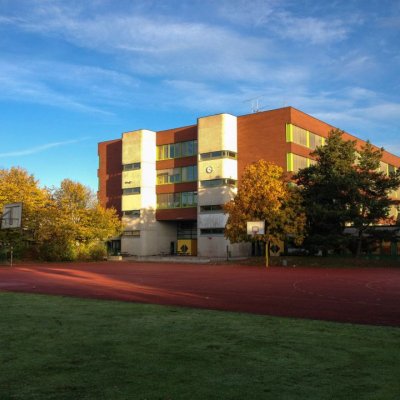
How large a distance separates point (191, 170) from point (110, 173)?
603 inches

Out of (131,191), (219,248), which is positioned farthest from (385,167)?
(131,191)

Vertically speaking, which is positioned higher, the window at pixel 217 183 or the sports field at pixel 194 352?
the window at pixel 217 183

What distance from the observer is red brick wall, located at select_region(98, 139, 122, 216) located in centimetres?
7112

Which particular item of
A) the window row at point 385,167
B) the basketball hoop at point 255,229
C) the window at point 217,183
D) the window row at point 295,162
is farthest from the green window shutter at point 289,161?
the window row at point 385,167

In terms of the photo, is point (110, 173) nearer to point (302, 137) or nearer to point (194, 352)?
point (302, 137)

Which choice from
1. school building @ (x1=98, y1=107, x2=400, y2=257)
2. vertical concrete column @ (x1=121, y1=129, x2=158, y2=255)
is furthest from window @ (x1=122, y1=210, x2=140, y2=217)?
vertical concrete column @ (x1=121, y1=129, x2=158, y2=255)

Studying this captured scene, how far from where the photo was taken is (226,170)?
57.7 m

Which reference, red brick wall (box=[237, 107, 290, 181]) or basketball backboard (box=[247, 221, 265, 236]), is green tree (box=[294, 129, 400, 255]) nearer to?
basketball backboard (box=[247, 221, 265, 236])

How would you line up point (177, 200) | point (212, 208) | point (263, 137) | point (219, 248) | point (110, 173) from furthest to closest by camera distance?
1. point (110, 173)
2. point (177, 200)
3. point (212, 208)
4. point (219, 248)
5. point (263, 137)

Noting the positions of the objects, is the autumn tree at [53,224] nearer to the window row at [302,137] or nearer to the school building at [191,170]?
the school building at [191,170]

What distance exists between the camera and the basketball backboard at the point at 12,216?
33438 millimetres

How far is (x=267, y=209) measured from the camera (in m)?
41.0

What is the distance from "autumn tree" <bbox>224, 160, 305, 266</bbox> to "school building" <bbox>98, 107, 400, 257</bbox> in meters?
13.1

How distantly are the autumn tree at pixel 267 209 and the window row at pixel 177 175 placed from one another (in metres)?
21.0
